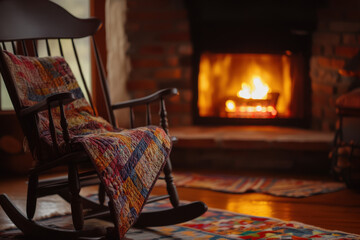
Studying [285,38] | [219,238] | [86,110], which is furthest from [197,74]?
[219,238]

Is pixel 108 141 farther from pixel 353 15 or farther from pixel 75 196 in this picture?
pixel 353 15

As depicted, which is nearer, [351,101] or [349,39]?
[351,101]

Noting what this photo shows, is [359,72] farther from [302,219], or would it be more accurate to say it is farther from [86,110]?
[86,110]

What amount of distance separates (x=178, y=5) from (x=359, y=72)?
139 centimetres

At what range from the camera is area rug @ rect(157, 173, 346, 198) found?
281cm

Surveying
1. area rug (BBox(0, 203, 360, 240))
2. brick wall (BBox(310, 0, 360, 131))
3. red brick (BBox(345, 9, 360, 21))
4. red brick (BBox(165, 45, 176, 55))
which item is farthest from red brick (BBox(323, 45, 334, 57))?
area rug (BBox(0, 203, 360, 240))

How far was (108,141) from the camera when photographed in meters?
1.84

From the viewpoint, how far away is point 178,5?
3670mm

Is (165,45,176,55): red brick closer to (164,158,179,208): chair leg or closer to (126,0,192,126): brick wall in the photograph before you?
(126,0,192,126): brick wall

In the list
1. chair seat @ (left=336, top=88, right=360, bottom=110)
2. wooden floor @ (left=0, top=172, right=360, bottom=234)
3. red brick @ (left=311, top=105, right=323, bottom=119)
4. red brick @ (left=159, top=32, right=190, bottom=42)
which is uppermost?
red brick @ (left=159, top=32, right=190, bottom=42)

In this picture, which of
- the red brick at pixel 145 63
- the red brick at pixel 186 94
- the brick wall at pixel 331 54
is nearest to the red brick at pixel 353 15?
the brick wall at pixel 331 54

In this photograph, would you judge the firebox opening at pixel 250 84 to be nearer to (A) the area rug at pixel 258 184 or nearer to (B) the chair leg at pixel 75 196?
(A) the area rug at pixel 258 184

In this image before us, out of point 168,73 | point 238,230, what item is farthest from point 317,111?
point 238,230

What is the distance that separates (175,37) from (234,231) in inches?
76.1
